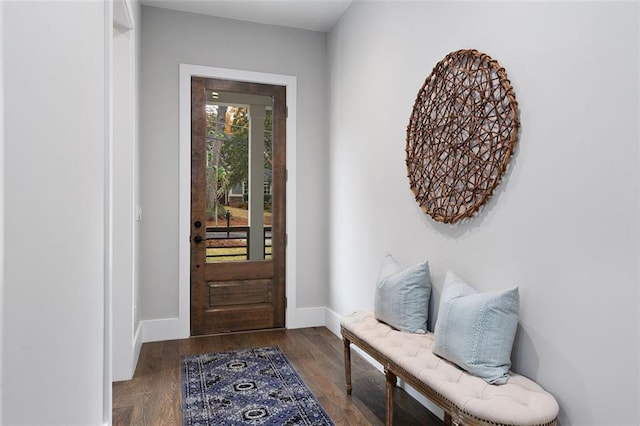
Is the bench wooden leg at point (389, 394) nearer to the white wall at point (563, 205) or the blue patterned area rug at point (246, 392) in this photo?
the blue patterned area rug at point (246, 392)

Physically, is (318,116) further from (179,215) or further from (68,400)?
(68,400)

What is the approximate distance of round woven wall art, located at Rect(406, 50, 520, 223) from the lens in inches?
74.8

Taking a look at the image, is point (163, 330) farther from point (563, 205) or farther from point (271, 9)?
point (563, 205)

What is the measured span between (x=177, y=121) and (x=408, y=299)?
2.44m

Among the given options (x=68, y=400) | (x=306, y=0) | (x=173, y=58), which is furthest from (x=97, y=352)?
(x=306, y=0)

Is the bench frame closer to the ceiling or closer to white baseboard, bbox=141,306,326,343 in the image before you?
white baseboard, bbox=141,306,326,343

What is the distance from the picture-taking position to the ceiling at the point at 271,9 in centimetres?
346

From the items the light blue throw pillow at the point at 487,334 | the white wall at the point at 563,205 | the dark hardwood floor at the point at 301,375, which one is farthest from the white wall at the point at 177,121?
the light blue throw pillow at the point at 487,334

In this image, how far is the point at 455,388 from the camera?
1.64 metres

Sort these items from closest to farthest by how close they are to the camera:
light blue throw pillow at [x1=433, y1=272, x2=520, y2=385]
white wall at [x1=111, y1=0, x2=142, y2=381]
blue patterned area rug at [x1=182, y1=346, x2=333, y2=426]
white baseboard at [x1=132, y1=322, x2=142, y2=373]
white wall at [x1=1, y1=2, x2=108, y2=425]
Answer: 1. white wall at [x1=1, y1=2, x2=108, y2=425]
2. light blue throw pillow at [x1=433, y1=272, x2=520, y2=385]
3. blue patterned area rug at [x1=182, y1=346, x2=333, y2=426]
4. white wall at [x1=111, y1=0, x2=142, y2=381]
5. white baseboard at [x1=132, y1=322, x2=142, y2=373]

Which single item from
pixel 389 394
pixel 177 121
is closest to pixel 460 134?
pixel 389 394

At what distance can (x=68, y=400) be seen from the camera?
130 cm

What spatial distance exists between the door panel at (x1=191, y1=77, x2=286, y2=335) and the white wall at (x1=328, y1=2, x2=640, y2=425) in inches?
65.7

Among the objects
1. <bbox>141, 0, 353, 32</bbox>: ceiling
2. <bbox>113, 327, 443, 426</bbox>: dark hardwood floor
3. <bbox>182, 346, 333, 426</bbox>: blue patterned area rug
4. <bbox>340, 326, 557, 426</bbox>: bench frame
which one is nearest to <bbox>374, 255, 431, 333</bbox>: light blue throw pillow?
<bbox>340, 326, 557, 426</bbox>: bench frame
